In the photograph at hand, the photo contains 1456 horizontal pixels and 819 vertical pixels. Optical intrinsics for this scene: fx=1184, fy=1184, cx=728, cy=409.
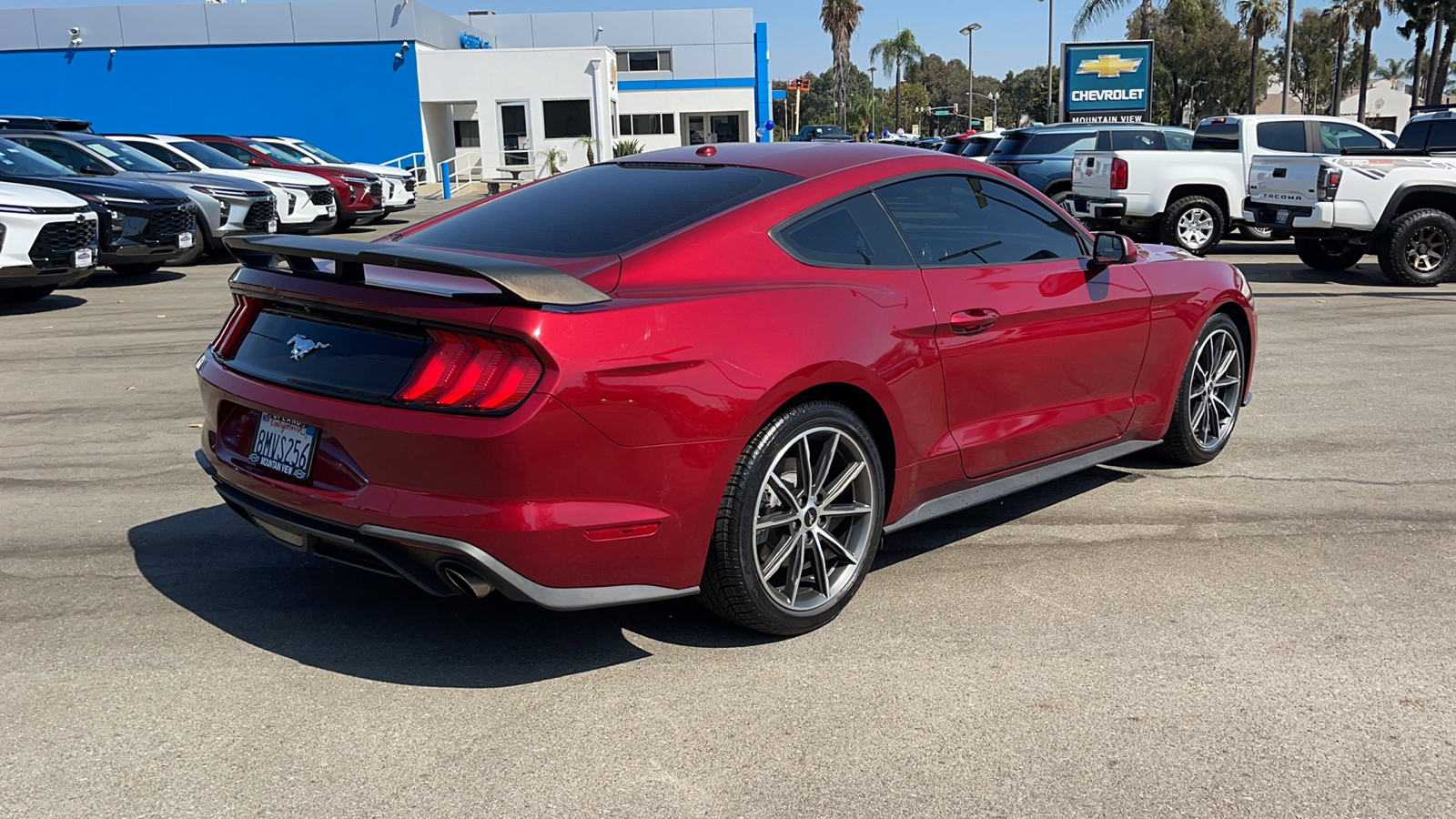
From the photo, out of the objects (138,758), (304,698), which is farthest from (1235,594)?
(138,758)

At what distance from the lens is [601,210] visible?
411cm

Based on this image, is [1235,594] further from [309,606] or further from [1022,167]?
[1022,167]

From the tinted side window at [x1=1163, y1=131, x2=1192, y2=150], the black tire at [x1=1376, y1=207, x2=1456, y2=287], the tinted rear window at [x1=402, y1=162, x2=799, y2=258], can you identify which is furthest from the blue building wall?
the tinted rear window at [x1=402, y1=162, x2=799, y2=258]

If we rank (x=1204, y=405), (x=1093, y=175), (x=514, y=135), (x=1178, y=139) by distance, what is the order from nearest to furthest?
(x=1204, y=405) → (x=1093, y=175) → (x=1178, y=139) → (x=514, y=135)

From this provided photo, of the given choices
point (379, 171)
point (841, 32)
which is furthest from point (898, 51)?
point (379, 171)

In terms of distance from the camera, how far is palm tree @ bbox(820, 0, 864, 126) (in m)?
78.0

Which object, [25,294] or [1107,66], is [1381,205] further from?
[1107,66]

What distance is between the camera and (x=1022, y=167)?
64.0 ft

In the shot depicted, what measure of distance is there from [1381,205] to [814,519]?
37.3 ft

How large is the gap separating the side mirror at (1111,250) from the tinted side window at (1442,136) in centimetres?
1190

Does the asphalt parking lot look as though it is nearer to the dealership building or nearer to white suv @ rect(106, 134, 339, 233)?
white suv @ rect(106, 134, 339, 233)

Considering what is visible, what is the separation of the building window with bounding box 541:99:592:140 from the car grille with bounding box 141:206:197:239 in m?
32.1

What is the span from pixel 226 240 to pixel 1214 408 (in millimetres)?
4552

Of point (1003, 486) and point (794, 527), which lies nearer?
point (794, 527)
